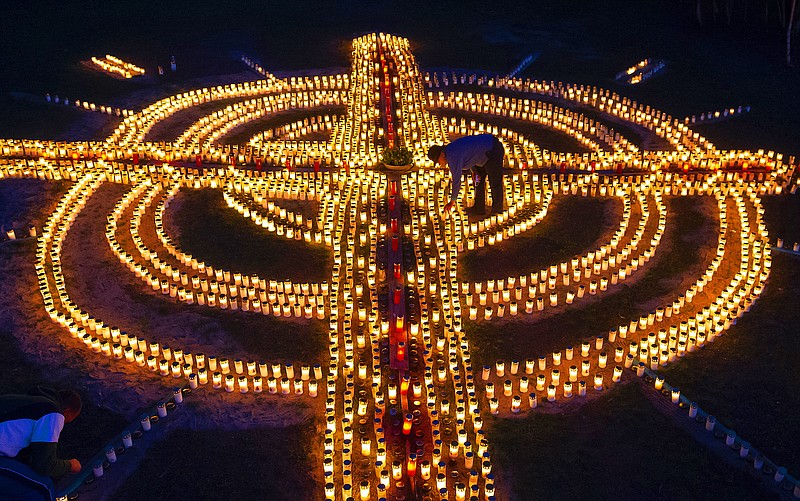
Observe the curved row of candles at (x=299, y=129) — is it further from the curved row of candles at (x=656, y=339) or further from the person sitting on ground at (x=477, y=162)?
the curved row of candles at (x=656, y=339)

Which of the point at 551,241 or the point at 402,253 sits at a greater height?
the point at 551,241

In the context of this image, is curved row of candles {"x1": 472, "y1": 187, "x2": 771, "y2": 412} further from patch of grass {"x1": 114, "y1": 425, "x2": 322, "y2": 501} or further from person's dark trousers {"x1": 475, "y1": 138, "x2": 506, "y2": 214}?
person's dark trousers {"x1": 475, "y1": 138, "x2": 506, "y2": 214}

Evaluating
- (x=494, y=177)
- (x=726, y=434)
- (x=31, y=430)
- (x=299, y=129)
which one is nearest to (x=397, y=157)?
(x=494, y=177)

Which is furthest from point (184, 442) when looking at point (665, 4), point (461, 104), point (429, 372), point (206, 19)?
point (665, 4)

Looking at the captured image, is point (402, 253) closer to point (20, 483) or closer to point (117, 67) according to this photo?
point (20, 483)

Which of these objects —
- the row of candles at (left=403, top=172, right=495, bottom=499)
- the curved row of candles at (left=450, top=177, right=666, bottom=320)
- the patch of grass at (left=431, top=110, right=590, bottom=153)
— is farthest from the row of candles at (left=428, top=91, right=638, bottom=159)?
the curved row of candles at (left=450, top=177, right=666, bottom=320)

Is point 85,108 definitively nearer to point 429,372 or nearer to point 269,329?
point 269,329

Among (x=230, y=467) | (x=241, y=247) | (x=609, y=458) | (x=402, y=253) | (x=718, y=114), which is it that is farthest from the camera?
→ (x=718, y=114)
